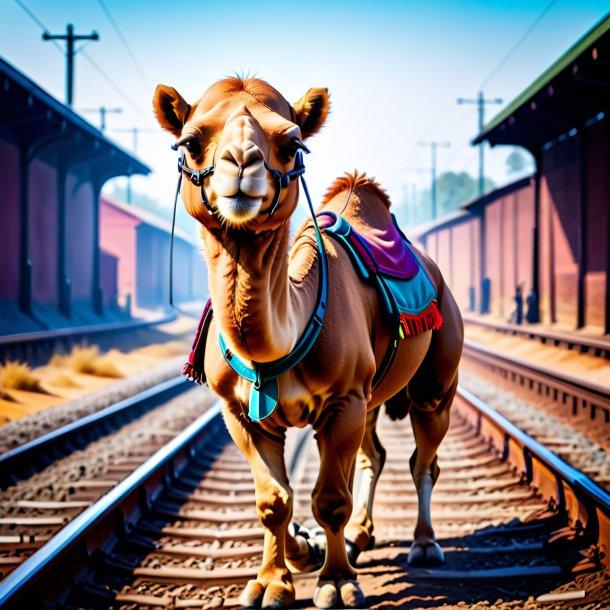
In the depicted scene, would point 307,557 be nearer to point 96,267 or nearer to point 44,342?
point 44,342

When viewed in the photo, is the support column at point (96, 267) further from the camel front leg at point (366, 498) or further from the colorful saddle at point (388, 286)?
the colorful saddle at point (388, 286)

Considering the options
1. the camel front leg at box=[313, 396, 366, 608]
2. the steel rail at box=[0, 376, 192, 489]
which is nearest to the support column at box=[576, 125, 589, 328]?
the steel rail at box=[0, 376, 192, 489]

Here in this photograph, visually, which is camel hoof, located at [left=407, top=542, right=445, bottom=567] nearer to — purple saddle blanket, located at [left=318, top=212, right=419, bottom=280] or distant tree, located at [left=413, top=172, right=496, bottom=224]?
purple saddle blanket, located at [left=318, top=212, right=419, bottom=280]

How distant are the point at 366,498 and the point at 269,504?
59.3 inches

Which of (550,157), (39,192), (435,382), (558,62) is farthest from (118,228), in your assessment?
(435,382)

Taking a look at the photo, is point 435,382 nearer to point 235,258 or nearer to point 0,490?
point 235,258

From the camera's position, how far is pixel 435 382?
4.71 metres

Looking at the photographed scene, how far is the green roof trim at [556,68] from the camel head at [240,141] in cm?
1392

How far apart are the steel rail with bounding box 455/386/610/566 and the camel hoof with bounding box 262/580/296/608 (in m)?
1.92

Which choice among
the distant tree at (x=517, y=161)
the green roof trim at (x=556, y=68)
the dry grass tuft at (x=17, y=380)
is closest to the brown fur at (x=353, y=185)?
the dry grass tuft at (x=17, y=380)

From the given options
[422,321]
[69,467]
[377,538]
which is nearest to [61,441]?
[69,467]

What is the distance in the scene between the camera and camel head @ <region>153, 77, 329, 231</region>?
8.23ft

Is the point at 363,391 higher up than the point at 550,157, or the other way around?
the point at 550,157

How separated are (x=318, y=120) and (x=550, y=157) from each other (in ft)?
77.8
